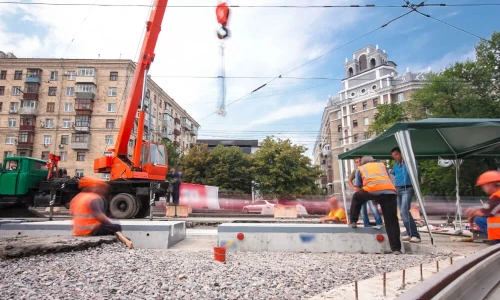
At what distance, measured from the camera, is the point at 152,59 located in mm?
12484

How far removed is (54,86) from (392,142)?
47.0 metres

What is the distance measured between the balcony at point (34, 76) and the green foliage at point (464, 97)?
46.7 meters

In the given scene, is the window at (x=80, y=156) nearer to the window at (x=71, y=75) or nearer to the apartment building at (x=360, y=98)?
the window at (x=71, y=75)

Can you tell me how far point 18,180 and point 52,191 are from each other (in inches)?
54.8

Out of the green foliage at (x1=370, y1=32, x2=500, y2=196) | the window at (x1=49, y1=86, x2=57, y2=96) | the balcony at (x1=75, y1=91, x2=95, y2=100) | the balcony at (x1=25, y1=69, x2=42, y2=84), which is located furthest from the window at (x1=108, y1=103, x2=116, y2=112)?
the green foliage at (x1=370, y1=32, x2=500, y2=196)

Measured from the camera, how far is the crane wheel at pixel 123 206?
11.6 m

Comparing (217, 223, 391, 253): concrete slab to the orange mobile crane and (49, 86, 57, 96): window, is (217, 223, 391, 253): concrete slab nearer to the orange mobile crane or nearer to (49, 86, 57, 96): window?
the orange mobile crane

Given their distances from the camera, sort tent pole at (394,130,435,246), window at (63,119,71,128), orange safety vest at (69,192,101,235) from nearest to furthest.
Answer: tent pole at (394,130,435,246)
orange safety vest at (69,192,101,235)
window at (63,119,71,128)

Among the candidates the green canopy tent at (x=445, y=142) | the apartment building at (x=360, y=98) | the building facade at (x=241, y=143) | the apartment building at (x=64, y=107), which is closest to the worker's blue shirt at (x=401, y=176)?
the green canopy tent at (x=445, y=142)

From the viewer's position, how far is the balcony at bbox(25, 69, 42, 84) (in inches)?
1634

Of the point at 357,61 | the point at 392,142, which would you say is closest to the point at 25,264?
the point at 392,142

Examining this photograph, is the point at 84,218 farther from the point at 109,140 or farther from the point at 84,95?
the point at 84,95

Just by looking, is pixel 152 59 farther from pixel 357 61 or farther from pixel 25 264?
pixel 357 61

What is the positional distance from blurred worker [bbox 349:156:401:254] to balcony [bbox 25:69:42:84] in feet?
160
